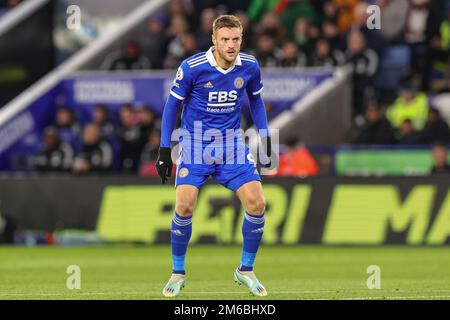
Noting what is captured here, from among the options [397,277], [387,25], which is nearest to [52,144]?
[387,25]

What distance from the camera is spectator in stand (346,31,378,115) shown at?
22281 millimetres

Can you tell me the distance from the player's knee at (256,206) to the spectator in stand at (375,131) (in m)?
9.42

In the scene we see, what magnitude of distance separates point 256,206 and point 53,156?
11283mm

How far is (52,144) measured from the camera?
2211 centimetres

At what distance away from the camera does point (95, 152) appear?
21.9 m

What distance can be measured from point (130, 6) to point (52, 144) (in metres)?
5.17

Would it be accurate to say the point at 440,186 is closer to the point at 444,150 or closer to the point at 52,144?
the point at 444,150

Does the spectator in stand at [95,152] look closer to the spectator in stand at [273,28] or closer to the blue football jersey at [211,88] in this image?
the spectator in stand at [273,28]

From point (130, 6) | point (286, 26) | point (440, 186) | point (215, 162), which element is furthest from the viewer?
point (130, 6)

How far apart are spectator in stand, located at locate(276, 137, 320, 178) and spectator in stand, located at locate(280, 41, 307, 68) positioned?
8.30 feet

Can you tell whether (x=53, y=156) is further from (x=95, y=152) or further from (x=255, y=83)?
(x=255, y=83)

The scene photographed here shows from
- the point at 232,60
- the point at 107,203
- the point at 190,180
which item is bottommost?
the point at 107,203

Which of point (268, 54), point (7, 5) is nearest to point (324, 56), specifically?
point (268, 54)

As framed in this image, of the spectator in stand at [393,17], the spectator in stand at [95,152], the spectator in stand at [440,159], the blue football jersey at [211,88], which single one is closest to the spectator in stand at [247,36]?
the spectator in stand at [393,17]
